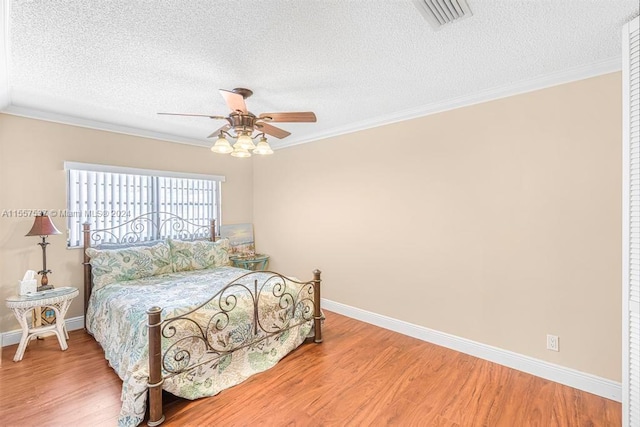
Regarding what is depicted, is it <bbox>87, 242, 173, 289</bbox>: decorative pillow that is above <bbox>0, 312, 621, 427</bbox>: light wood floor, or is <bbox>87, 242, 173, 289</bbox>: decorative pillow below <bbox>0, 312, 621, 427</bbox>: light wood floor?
above

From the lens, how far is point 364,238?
3797 millimetres

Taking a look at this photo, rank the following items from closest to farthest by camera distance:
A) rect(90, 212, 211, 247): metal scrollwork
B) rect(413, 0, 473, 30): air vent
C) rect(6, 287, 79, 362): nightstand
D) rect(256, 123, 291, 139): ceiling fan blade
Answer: rect(413, 0, 473, 30): air vent, rect(256, 123, 291, 139): ceiling fan blade, rect(6, 287, 79, 362): nightstand, rect(90, 212, 211, 247): metal scrollwork

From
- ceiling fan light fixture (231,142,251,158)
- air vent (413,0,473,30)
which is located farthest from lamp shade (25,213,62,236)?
air vent (413,0,473,30)

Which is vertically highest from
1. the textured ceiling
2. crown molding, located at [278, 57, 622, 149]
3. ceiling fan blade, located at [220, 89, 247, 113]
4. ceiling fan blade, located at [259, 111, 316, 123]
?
the textured ceiling

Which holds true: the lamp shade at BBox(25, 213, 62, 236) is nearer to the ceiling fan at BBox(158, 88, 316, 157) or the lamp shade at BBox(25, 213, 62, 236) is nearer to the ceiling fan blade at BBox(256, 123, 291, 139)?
the ceiling fan at BBox(158, 88, 316, 157)

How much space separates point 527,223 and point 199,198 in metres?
4.29

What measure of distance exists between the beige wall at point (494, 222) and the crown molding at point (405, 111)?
67 millimetres

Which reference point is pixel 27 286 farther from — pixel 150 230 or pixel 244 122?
pixel 244 122

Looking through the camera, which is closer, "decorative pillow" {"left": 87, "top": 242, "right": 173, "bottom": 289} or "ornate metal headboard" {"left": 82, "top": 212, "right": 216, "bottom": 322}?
"decorative pillow" {"left": 87, "top": 242, "right": 173, "bottom": 289}

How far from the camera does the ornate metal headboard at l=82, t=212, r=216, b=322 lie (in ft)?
11.5

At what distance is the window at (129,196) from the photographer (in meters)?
3.51

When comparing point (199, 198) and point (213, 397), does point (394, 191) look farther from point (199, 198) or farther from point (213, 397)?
point (199, 198)

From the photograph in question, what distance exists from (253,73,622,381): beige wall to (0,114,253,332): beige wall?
2727 mm

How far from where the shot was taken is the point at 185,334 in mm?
2219
